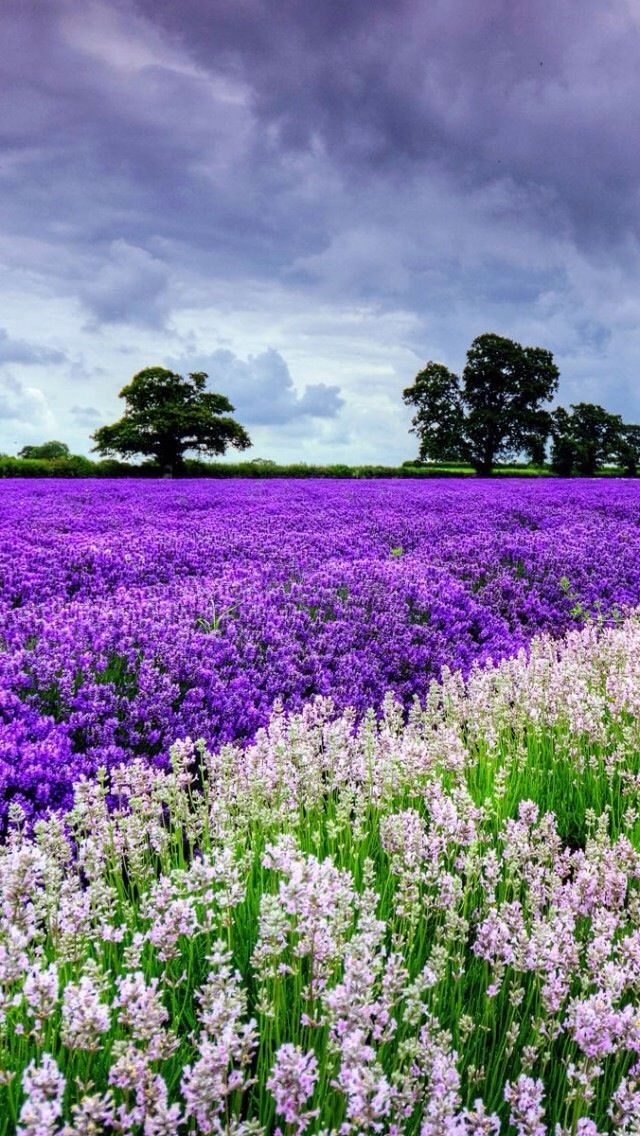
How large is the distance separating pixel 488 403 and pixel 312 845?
51900 mm

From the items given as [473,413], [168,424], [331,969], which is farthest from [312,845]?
[473,413]

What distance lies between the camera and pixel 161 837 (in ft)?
9.05

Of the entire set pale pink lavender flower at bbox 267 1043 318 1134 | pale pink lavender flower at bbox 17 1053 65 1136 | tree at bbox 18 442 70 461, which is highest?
tree at bbox 18 442 70 461

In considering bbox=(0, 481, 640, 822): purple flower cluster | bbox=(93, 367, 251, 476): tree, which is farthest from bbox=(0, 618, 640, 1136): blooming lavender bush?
bbox=(93, 367, 251, 476): tree

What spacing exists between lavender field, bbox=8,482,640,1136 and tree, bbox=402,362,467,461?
40.9 metres

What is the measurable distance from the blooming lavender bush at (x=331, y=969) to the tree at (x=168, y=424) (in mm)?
38632

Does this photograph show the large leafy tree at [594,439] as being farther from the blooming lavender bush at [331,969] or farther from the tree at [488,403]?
the blooming lavender bush at [331,969]

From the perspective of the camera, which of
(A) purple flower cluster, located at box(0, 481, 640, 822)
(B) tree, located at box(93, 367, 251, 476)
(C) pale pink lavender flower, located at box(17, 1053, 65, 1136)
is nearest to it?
(C) pale pink lavender flower, located at box(17, 1053, 65, 1136)

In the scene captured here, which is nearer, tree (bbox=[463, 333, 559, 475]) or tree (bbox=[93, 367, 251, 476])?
tree (bbox=[93, 367, 251, 476])

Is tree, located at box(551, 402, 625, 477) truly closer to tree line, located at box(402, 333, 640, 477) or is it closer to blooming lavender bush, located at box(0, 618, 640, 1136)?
tree line, located at box(402, 333, 640, 477)

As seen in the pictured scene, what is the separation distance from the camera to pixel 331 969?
1.89m

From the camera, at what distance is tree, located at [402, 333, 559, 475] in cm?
4981

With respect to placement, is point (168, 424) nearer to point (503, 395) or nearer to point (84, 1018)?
point (503, 395)

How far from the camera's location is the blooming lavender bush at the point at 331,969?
4.95ft
